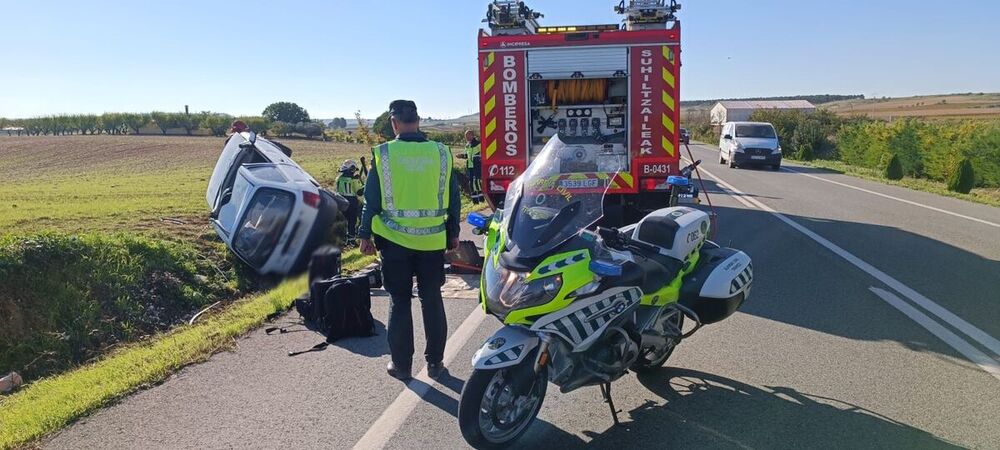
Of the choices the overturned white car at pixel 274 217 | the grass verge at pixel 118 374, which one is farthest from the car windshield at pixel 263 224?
the grass verge at pixel 118 374

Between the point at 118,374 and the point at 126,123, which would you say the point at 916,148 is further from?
the point at 126,123

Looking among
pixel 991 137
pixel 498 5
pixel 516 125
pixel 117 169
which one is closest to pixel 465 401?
pixel 516 125

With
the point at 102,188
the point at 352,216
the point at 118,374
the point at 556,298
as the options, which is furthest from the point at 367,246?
the point at 102,188

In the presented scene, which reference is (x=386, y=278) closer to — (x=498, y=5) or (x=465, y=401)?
(x=465, y=401)

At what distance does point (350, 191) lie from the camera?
11.4m

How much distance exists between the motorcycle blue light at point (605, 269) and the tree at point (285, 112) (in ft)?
260

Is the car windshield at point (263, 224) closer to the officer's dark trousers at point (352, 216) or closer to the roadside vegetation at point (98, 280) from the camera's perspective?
the roadside vegetation at point (98, 280)

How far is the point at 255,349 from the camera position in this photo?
216 inches

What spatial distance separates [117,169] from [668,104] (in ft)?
93.0

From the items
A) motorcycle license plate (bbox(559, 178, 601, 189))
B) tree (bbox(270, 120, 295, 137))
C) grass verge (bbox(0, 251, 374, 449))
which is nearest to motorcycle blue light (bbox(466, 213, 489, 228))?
motorcycle license plate (bbox(559, 178, 601, 189))

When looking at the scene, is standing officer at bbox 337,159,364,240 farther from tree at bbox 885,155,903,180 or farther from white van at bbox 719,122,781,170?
tree at bbox 885,155,903,180

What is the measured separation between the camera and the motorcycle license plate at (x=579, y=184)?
3816 mm

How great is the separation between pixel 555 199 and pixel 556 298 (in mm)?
607

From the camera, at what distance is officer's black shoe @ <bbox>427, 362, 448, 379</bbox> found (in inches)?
187
